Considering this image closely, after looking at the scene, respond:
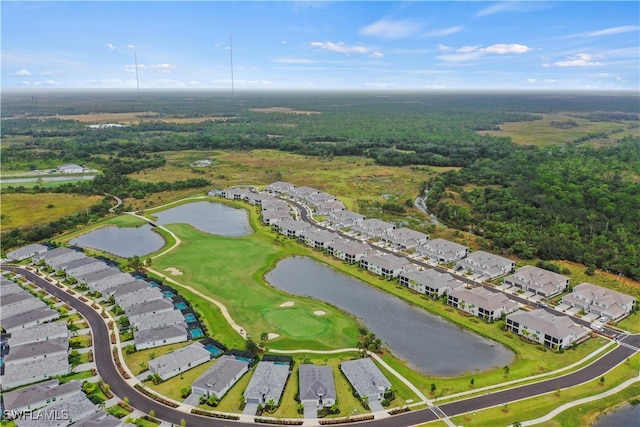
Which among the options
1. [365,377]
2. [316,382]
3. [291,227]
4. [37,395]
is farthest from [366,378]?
[291,227]

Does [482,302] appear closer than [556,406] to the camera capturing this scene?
No

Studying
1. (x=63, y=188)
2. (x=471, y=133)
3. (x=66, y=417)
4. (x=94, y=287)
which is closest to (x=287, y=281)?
(x=94, y=287)

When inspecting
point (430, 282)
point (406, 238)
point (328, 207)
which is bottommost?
point (430, 282)

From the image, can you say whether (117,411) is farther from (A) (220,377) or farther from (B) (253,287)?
(B) (253,287)

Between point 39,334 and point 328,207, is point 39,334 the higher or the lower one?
the lower one

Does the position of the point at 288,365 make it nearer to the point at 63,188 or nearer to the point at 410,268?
the point at 410,268

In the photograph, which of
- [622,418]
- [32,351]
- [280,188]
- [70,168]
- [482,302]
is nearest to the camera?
[622,418]
